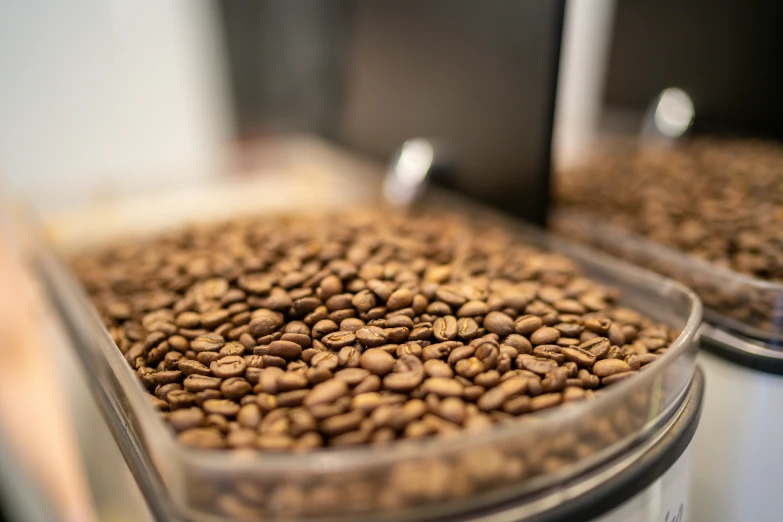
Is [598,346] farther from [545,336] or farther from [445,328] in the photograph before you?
[445,328]

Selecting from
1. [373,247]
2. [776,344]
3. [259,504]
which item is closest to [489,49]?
[373,247]

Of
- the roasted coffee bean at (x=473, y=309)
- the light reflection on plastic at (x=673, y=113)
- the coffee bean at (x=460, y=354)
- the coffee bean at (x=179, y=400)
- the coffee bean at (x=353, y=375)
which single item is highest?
the light reflection on plastic at (x=673, y=113)

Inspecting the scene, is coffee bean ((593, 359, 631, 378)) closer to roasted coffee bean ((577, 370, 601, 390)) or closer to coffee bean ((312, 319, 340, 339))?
roasted coffee bean ((577, 370, 601, 390))

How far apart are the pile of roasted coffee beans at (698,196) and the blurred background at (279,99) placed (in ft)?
0.55

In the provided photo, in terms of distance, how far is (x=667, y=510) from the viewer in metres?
0.72

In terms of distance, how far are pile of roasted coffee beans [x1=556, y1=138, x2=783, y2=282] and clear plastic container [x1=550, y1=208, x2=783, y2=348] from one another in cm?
6

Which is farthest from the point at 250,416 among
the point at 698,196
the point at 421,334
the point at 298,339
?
the point at 698,196

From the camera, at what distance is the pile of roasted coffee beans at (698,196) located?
3.56ft

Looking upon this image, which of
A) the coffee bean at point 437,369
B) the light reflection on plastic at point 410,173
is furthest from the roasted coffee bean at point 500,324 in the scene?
the light reflection on plastic at point 410,173

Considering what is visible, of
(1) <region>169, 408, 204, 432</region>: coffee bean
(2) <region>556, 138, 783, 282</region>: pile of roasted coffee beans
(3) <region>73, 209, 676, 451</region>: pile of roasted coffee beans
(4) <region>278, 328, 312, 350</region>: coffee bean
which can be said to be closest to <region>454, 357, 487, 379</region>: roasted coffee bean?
(3) <region>73, 209, 676, 451</region>: pile of roasted coffee beans

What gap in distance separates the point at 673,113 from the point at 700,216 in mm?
857

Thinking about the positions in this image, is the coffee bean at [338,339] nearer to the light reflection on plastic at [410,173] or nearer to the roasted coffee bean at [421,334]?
the roasted coffee bean at [421,334]

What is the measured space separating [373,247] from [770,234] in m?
0.75

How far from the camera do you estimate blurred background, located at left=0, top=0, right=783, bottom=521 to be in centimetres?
130
